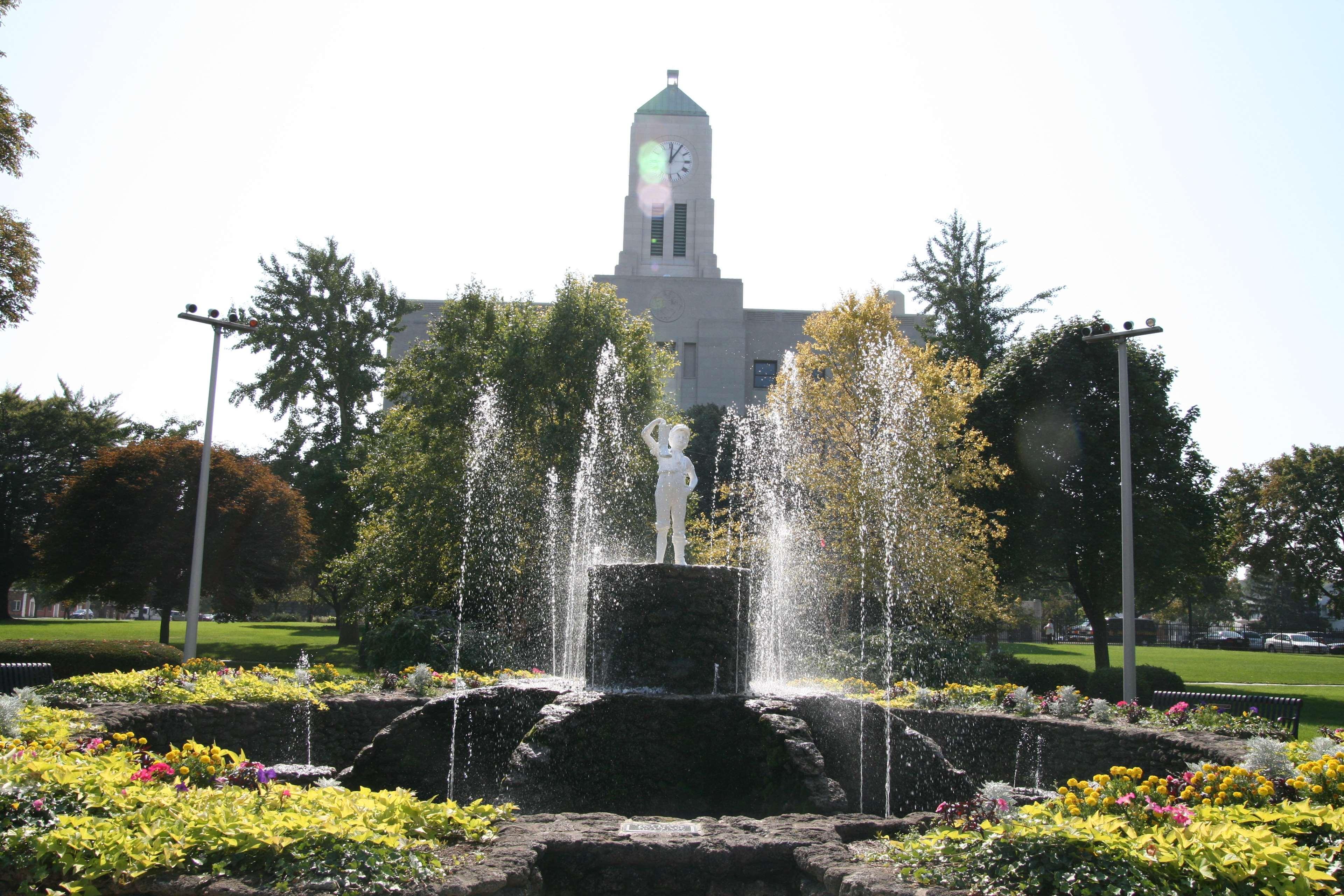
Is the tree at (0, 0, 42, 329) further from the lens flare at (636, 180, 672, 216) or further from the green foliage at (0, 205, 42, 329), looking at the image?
the lens flare at (636, 180, 672, 216)

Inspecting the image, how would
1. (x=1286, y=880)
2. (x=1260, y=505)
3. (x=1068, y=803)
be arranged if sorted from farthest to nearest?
(x=1260, y=505) → (x=1068, y=803) → (x=1286, y=880)

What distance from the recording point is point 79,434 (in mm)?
41594

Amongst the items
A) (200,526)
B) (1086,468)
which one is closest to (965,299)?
(1086,468)

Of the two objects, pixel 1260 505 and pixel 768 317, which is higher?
pixel 768 317

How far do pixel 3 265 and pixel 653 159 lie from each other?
37.6 metres

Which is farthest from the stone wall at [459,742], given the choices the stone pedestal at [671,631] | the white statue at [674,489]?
the white statue at [674,489]

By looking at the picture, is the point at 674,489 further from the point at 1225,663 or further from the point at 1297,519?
the point at 1297,519

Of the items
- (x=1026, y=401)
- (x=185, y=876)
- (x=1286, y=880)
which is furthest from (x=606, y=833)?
(x=1026, y=401)

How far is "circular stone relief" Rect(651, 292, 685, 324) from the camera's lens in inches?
1793

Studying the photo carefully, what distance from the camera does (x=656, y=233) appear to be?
5141 centimetres

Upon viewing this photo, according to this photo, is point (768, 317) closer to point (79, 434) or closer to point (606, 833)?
point (79, 434)

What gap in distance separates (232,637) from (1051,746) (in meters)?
33.7

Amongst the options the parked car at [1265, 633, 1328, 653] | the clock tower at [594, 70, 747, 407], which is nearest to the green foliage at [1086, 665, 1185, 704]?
the clock tower at [594, 70, 747, 407]

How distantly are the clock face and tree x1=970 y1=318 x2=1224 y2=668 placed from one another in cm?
2875
